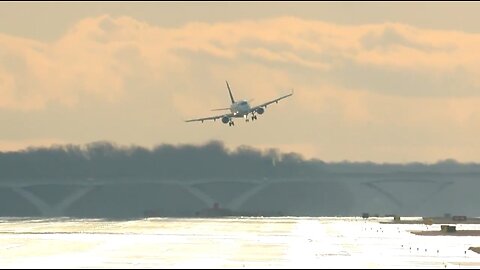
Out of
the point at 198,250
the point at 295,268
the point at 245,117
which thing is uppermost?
the point at 245,117

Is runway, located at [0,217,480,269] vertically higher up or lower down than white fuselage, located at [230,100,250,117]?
lower down

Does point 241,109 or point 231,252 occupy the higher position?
point 241,109

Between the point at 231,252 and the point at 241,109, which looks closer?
the point at 231,252

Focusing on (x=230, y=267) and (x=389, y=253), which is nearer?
(x=230, y=267)

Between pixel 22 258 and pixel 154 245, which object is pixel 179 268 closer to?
pixel 22 258

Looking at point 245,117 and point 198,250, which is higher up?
point 245,117

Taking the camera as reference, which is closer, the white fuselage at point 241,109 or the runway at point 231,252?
the runway at point 231,252

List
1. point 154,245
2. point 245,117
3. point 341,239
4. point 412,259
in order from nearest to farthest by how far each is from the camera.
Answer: point 412,259
point 154,245
point 341,239
point 245,117

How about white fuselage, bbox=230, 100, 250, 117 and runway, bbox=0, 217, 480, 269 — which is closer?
runway, bbox=0, 217, 480, 269

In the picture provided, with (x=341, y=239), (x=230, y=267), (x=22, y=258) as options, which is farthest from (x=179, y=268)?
(x=341, y=239)

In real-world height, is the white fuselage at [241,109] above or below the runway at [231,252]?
above

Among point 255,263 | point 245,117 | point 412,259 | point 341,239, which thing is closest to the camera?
point 255,263
